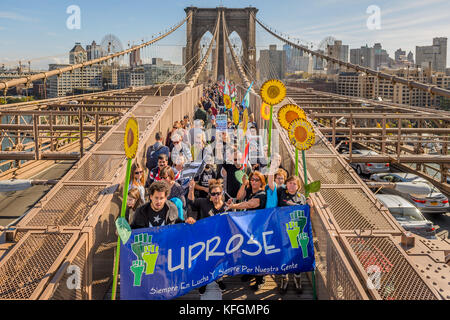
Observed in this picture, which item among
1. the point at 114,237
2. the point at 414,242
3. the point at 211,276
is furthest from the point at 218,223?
the point at 414,242

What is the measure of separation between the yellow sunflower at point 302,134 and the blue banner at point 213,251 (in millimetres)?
761

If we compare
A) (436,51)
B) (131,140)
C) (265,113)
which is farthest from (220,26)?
(131,140)

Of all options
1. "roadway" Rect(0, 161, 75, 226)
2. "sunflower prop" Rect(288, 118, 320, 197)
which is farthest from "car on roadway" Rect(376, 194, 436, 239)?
"roadway" Rect(0, 161, 75, 226)

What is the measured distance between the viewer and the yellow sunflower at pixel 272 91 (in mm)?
6621

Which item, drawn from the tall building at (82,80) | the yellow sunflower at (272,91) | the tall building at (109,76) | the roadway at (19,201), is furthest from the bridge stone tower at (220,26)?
the yellow sunflower at (272,91)

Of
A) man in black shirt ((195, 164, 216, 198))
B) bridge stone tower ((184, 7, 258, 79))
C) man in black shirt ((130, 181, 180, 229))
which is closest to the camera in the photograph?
man in black shirt ((130, 181, 180, 229))

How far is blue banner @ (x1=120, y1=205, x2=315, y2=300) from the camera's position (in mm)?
3984

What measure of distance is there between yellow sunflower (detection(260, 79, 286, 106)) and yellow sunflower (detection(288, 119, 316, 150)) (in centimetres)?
183

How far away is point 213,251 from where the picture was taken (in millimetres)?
4297

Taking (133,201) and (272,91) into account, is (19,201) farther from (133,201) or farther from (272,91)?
(272,91)

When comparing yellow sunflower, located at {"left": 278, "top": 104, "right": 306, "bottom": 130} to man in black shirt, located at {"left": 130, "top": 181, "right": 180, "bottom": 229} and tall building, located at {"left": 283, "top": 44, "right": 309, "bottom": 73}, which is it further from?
tall building, located at {"left": 283, "top": 44, "right": 309, "bottom": 73}

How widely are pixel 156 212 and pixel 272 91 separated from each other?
10.8 ft

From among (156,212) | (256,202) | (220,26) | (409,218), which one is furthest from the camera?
(220,26)

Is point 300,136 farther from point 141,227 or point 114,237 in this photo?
point 114,237
